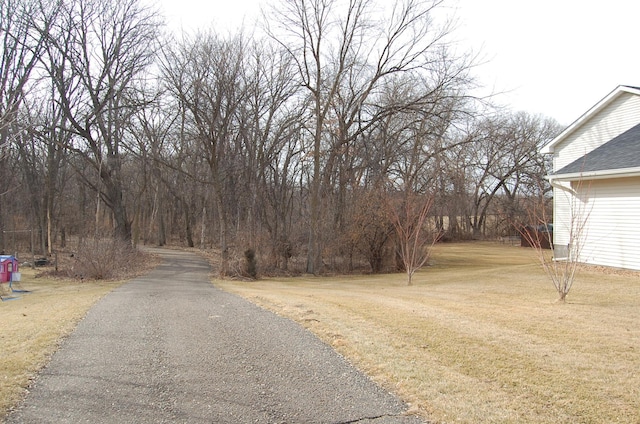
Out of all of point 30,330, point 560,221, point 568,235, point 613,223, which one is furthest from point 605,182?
point 30,330

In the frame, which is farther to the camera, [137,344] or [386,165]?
[386,165]

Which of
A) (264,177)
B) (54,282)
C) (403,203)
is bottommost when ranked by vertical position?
(54,282)

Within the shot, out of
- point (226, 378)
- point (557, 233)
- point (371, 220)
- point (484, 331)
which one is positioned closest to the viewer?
point (226, 378)

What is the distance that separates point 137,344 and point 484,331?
190 inches

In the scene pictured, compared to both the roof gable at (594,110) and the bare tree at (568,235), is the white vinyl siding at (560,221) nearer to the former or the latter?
the bare tree at (568,235)

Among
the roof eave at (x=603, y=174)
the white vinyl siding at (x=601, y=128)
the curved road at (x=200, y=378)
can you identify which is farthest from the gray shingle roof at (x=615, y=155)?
the curved road at (x=200, y=378)

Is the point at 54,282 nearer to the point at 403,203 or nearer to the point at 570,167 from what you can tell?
the point at 403,203

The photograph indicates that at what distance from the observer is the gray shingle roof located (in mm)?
14523

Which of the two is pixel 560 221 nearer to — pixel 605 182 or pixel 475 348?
pixel 605 182

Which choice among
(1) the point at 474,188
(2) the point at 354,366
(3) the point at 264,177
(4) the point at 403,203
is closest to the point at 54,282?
(3) the point at 264,177

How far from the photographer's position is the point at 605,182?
15523 millimetres

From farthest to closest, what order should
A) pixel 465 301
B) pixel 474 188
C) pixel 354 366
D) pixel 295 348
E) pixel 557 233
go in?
1. pixel 474 188
2. pixel 557 233
3. pixel 465 301
4. pixel 295 348
5. pixel 354 366

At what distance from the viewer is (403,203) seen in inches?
816

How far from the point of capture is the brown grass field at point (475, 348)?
4.24 m
